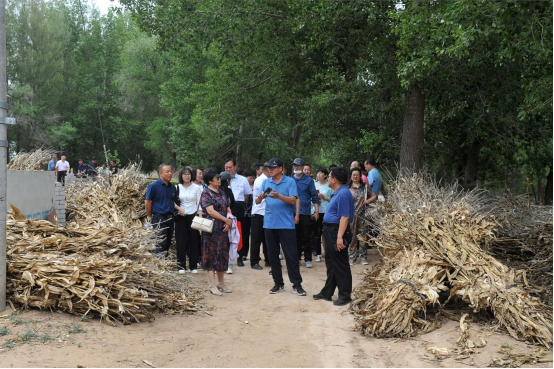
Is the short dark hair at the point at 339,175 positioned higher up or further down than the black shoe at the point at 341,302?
higher up

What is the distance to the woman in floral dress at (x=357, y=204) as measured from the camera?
1038 centimetres

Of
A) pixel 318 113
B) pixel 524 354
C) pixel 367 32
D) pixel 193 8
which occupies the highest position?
pixel 193 8

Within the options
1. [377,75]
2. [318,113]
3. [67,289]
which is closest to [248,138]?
[318,113]

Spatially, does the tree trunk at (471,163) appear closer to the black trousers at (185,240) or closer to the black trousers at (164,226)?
the black trousers at (185,240)

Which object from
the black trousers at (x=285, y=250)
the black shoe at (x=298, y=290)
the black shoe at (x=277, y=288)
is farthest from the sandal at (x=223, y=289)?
the black shoe at (x=298, y=290)

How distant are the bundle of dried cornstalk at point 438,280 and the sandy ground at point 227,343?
0.20 meters

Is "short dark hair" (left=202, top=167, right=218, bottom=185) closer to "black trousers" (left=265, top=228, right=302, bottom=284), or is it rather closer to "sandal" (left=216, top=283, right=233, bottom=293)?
"black trousers" (left=265, top=228, right=302, bottom=284)

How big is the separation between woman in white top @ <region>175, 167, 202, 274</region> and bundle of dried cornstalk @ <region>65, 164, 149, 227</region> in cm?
152

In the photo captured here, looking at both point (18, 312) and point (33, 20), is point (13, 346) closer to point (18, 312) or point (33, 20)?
point (18, 312)

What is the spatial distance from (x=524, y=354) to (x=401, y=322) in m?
1.28

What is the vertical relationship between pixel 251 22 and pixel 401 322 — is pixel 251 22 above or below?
above

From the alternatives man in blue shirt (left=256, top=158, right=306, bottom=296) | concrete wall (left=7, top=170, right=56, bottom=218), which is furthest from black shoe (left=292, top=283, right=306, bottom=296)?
concrete wall (left=7, top=170, right=56, bottom=218)

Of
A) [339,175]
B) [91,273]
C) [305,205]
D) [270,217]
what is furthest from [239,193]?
[91,273]

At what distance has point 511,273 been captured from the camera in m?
6.20
